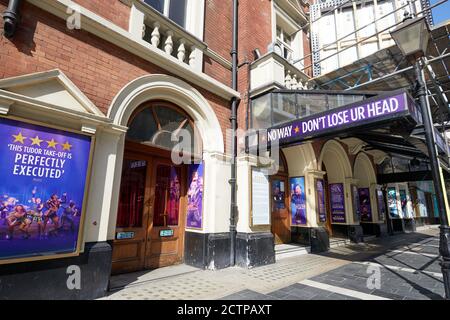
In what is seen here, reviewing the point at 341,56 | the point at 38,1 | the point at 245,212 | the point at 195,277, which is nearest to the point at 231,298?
the point at 195,277

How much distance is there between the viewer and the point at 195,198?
20.2ft

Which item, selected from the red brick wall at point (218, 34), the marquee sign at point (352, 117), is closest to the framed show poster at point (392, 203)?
the marquee sign at point (352, 117)

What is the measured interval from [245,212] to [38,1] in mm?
5637

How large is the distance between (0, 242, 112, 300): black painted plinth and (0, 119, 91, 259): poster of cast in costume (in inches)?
7.0

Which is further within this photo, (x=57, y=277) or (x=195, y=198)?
(x=195, y=198)

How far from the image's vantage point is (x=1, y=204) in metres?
3.06

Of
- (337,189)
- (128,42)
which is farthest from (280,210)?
(128,42)

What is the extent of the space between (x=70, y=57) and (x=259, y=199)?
5.08 meters

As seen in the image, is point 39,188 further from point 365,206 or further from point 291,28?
point 365,206

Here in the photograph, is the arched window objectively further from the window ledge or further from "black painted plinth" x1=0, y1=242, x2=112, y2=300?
"black painted plinth" x1=0, y1=242, x2=112, y2=300

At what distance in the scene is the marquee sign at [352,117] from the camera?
13.1 ft

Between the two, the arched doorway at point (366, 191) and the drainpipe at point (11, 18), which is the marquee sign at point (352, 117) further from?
the arched doorway at point (366, 191)
